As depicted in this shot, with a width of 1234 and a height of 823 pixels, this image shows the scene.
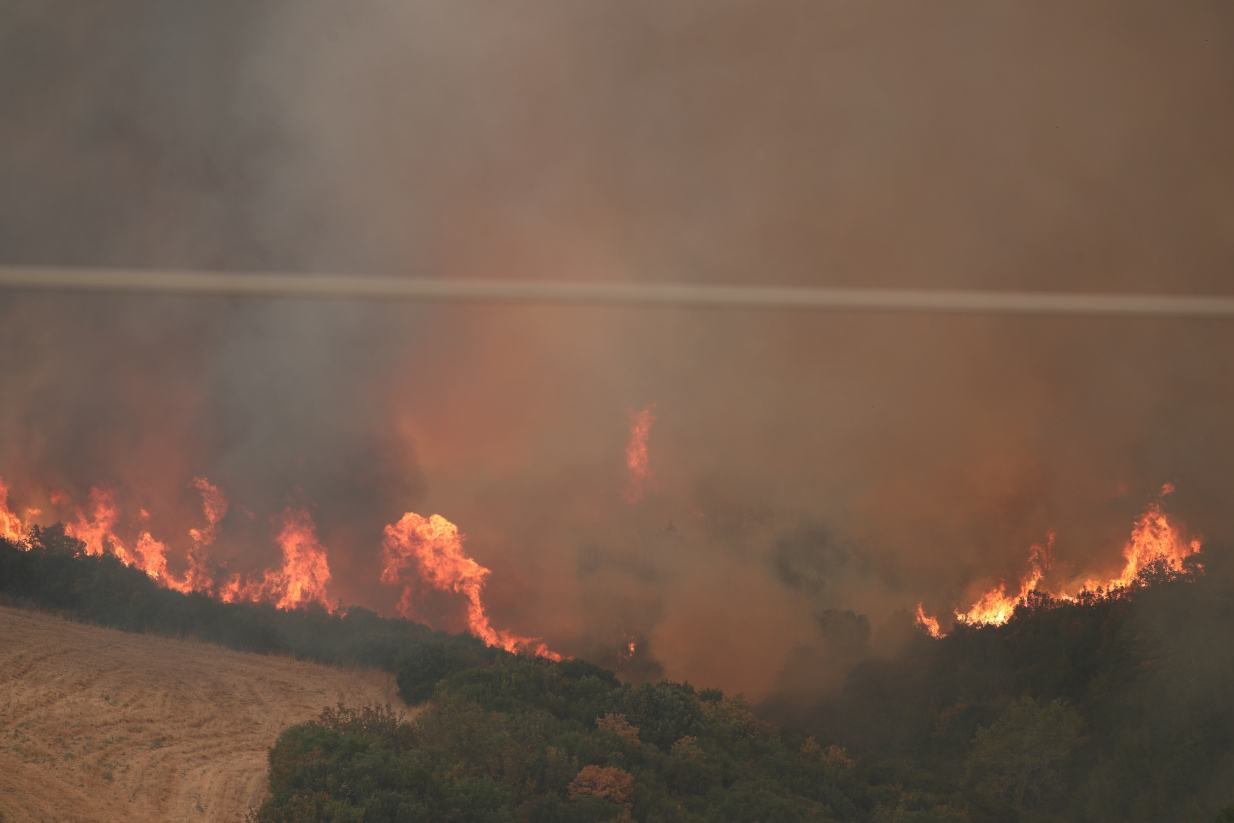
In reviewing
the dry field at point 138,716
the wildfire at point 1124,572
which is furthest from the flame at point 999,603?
the dry field at point 138,716

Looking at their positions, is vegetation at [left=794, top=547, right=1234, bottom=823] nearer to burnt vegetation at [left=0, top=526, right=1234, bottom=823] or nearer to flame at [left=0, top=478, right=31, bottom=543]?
burnt vegetation at [left=0, top=526, right=1234, bottom=823]

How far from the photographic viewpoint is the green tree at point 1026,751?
3731 cm

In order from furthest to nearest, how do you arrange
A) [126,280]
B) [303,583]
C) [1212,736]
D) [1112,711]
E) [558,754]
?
[303,583], [1112,711], [1212,736], [558,754], [126,280]

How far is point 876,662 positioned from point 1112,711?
18.0m

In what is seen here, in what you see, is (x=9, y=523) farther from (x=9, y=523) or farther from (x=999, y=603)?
(x=999, y=603)

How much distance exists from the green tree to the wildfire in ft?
39.4

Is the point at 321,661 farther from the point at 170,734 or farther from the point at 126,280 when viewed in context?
the point at 126,280

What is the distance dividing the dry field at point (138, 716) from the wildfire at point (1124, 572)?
41.4 metres

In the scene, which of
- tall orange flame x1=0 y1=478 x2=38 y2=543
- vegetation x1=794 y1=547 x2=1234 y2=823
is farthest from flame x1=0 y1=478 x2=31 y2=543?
vegetation x1=794 y1=547 x2=1234 y2=823

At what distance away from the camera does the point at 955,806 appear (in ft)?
89.8

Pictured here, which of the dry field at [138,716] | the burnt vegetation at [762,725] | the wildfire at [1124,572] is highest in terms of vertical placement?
the wildfire at [1124,572]

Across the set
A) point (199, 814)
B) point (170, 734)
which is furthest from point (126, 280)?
point (170, 734)

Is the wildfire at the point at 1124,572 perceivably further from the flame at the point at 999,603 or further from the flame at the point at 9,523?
the flame at the point at 9,523

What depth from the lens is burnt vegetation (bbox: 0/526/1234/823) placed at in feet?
66.1
